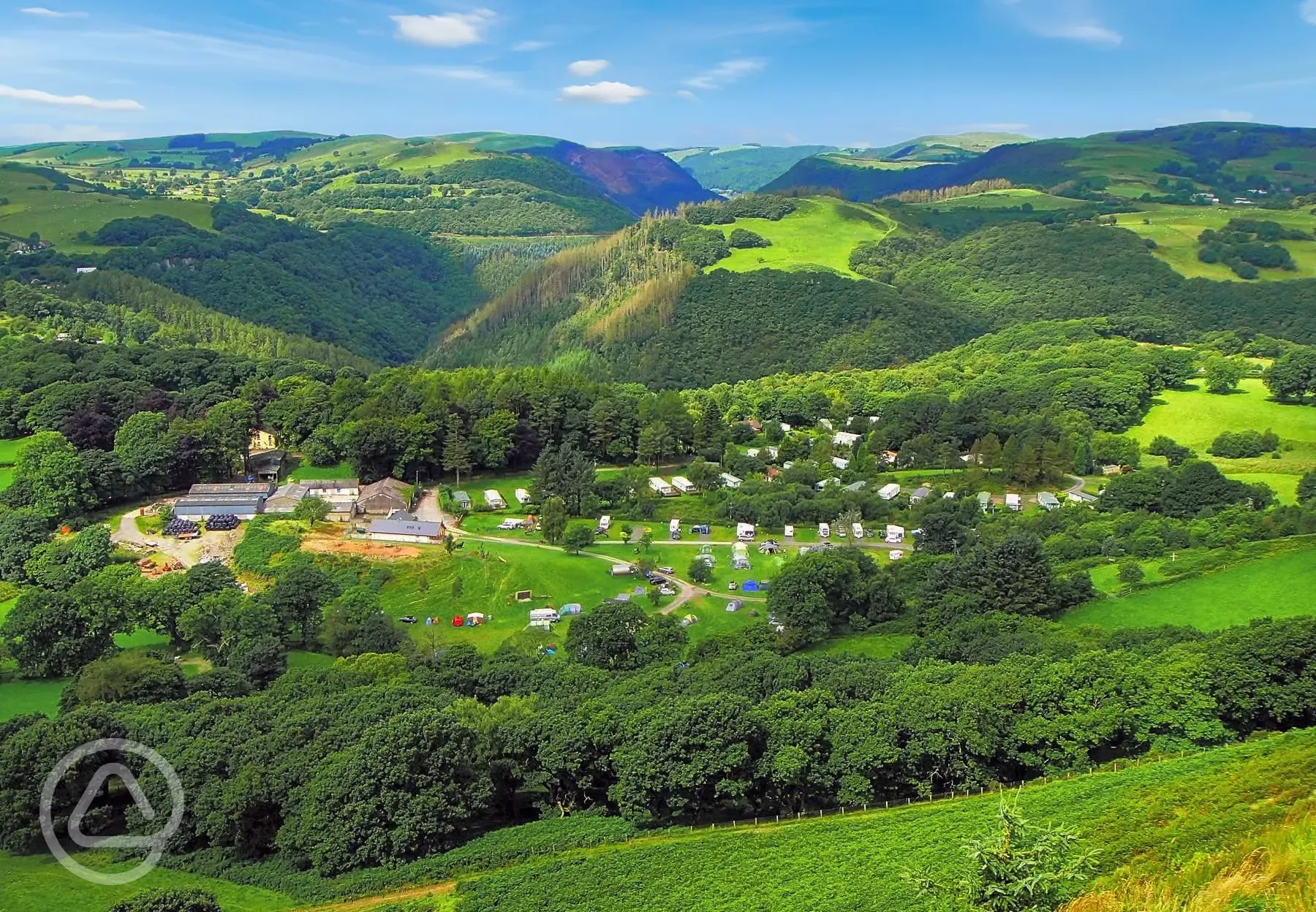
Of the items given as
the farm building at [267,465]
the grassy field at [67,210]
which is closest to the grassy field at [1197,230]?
the farm building at [267,465]

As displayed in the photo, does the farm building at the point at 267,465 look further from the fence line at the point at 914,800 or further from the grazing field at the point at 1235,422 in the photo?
the grazing field at the point at 1235,422

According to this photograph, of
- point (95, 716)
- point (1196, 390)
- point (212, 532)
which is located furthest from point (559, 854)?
point (1196, 390)

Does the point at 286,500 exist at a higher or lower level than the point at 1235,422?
lower

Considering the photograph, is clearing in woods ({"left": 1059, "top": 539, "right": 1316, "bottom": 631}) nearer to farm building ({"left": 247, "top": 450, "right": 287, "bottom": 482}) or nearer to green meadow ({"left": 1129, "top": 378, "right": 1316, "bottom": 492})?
green meadow ({"left": 1129, "top": 378, "right": 1316, "bottom": 492})

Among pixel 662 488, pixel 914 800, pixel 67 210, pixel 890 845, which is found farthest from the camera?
pixel 67 210

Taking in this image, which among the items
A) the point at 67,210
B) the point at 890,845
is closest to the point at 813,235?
the point at 67,210

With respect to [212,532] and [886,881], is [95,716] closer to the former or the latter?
[886,881]

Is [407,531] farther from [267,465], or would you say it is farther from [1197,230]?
[1197,230]
